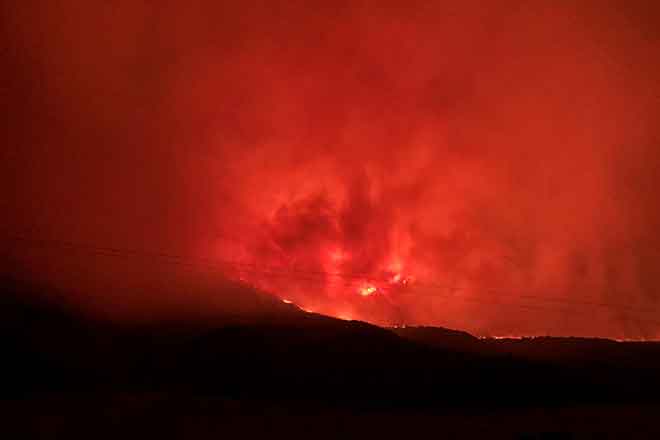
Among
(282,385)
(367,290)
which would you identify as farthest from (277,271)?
(282,385)

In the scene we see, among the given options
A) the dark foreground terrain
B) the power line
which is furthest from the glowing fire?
the dark foreground terrain

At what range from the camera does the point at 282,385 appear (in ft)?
70.1

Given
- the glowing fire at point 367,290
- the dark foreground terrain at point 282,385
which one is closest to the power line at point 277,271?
the glowing fire at point 367,290

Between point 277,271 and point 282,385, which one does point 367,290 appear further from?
point 282,385

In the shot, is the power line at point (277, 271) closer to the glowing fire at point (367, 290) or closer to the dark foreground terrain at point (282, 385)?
the glowing fire at point (367, 290)

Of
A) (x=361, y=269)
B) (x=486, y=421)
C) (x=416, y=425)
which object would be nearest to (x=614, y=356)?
(x=486, y=421)

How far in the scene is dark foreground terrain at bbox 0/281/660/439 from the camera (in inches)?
679

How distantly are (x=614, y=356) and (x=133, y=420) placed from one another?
2258 centimetres

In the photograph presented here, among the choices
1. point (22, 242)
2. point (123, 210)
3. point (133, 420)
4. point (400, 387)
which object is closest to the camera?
point (133, 420)

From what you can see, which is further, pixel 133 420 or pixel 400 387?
pixel 400 387

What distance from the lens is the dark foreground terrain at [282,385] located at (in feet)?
56.5

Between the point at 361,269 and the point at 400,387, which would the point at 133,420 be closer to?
the point at 400,387

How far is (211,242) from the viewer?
4191 cm

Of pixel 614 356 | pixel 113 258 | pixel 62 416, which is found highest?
pixel 113 258
